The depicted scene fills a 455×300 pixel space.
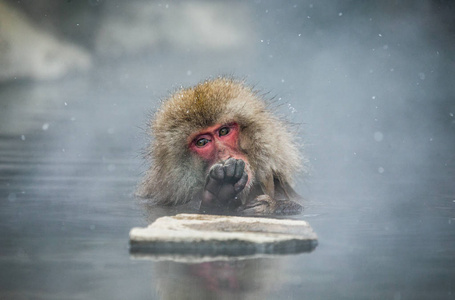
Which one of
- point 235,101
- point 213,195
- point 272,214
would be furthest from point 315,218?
point 235,101

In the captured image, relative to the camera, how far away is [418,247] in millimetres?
3172

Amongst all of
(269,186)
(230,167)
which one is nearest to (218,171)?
(230,167)

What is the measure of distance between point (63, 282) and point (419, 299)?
1.20 metres

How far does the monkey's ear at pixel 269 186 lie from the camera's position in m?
4.60

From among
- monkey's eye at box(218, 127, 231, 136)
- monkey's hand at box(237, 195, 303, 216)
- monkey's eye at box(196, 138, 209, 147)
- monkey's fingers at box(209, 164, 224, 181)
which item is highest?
monkey's eye at box(218, 127, 231, 136)

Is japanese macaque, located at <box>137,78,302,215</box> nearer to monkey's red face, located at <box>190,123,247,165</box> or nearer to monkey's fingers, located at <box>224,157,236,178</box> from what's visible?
monkey's red face, located at <box>190,123,247,165</box>

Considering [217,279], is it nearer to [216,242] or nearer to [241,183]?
[216,242]

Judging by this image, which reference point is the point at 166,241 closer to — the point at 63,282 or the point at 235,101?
the point at 63,282

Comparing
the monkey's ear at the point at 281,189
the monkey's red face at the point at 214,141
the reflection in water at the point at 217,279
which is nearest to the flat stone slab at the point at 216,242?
the reflection in water at the point at 217,279

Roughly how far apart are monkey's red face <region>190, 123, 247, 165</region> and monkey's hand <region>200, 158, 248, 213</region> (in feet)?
0.99

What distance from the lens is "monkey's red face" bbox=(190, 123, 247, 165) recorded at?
176 inches

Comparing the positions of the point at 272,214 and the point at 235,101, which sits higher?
the point at 235,101

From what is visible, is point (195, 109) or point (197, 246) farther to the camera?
point (195, 109)

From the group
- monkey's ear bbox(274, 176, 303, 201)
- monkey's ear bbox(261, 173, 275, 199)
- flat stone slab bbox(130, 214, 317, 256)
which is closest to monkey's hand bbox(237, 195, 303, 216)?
monkey's ear bbox(261, 173, 275, 199)
